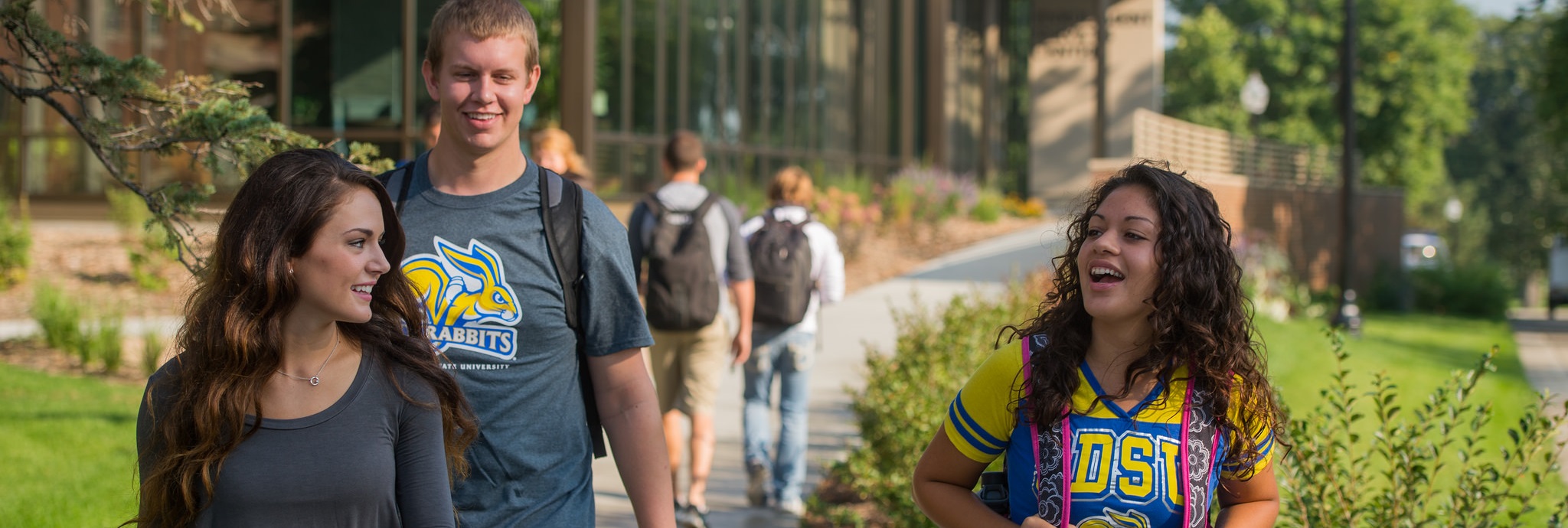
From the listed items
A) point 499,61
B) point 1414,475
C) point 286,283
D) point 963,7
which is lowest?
point 1414,475

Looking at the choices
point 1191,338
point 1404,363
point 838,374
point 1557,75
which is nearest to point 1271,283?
point 1404,363

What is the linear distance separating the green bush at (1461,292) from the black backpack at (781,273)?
26.0 m

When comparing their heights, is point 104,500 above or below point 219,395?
below

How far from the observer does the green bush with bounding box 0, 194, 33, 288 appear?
14.3m

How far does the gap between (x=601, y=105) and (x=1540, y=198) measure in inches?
2669

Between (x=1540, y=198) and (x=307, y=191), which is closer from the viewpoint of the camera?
(x=307, y=191)

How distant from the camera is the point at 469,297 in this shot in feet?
9.09

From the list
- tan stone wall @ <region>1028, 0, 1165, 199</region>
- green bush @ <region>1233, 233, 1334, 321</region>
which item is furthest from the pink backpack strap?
tan stone wall @ <region>1028, 0, 1165, 199</region>

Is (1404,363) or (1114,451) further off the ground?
(1114,451)

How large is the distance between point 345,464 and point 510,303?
2.31 ft

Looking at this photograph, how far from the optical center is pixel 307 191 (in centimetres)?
217

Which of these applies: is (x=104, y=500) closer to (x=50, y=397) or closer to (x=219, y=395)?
(x=50, y=397)

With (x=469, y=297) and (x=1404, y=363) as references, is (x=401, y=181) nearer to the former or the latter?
(x=469, y=297)

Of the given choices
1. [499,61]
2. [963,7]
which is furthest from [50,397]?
[963,7]
